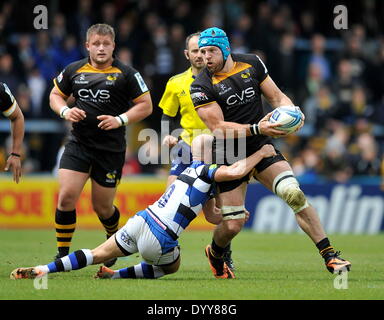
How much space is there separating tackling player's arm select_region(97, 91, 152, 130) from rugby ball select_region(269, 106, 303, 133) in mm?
1799

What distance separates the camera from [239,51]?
19.2 metres

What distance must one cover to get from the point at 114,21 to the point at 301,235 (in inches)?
261

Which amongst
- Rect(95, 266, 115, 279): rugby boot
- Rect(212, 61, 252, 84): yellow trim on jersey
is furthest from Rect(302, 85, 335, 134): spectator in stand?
Rect(95, 266, 115, 279): rugby boot

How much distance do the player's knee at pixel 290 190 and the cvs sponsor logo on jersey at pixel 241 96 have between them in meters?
0.87

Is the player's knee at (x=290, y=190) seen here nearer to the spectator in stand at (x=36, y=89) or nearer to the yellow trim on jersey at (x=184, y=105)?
the yellow trim on jersey at (x=184, y=105)

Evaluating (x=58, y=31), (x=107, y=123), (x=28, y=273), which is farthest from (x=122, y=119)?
(x=58, y=31)

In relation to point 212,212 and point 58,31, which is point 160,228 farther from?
point 58,31

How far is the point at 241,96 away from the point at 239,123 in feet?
0.93

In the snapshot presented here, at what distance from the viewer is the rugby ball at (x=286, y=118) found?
345 inches

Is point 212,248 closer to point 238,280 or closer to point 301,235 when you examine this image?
point 238,280

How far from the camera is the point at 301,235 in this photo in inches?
635
